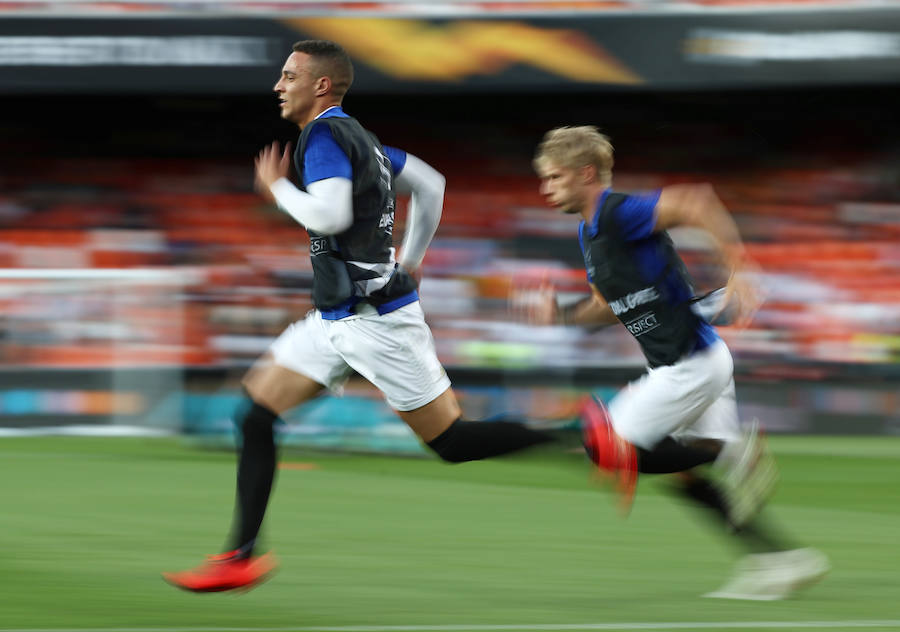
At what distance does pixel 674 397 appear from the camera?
15.9 feet

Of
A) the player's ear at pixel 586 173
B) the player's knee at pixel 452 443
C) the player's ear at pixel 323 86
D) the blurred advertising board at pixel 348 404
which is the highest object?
the player's ear at pixel 323 86

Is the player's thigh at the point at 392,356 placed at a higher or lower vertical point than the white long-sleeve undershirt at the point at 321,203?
lower

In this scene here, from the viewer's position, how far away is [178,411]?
36.9ft

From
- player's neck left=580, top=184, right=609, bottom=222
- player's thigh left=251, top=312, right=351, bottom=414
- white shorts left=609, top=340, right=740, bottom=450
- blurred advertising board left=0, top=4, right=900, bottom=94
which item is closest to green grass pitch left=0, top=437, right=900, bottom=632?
white shorts left=609, top=340, right=740, bottom=450

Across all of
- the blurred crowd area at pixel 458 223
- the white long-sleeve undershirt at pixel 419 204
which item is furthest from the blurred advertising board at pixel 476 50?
the white long-sleeve undershirt at pixel 419 204

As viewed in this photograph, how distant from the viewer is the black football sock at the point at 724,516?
5.01m

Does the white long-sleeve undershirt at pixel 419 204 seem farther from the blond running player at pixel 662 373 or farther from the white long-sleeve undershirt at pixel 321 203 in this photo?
the white long-sleeve undershirt at pixel 321 203

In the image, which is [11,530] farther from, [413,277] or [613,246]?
[613,246]

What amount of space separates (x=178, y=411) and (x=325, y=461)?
1467 millimetres

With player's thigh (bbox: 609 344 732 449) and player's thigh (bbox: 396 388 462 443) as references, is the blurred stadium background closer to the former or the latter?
player's thigh (bbox: 609 344 732 449)

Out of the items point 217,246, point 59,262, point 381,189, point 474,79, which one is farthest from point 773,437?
point 381,189

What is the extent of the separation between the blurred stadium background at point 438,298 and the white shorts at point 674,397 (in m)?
0.25

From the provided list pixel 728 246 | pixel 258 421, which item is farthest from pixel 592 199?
pixel 258 421

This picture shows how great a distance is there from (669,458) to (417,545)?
1914 millimetres
